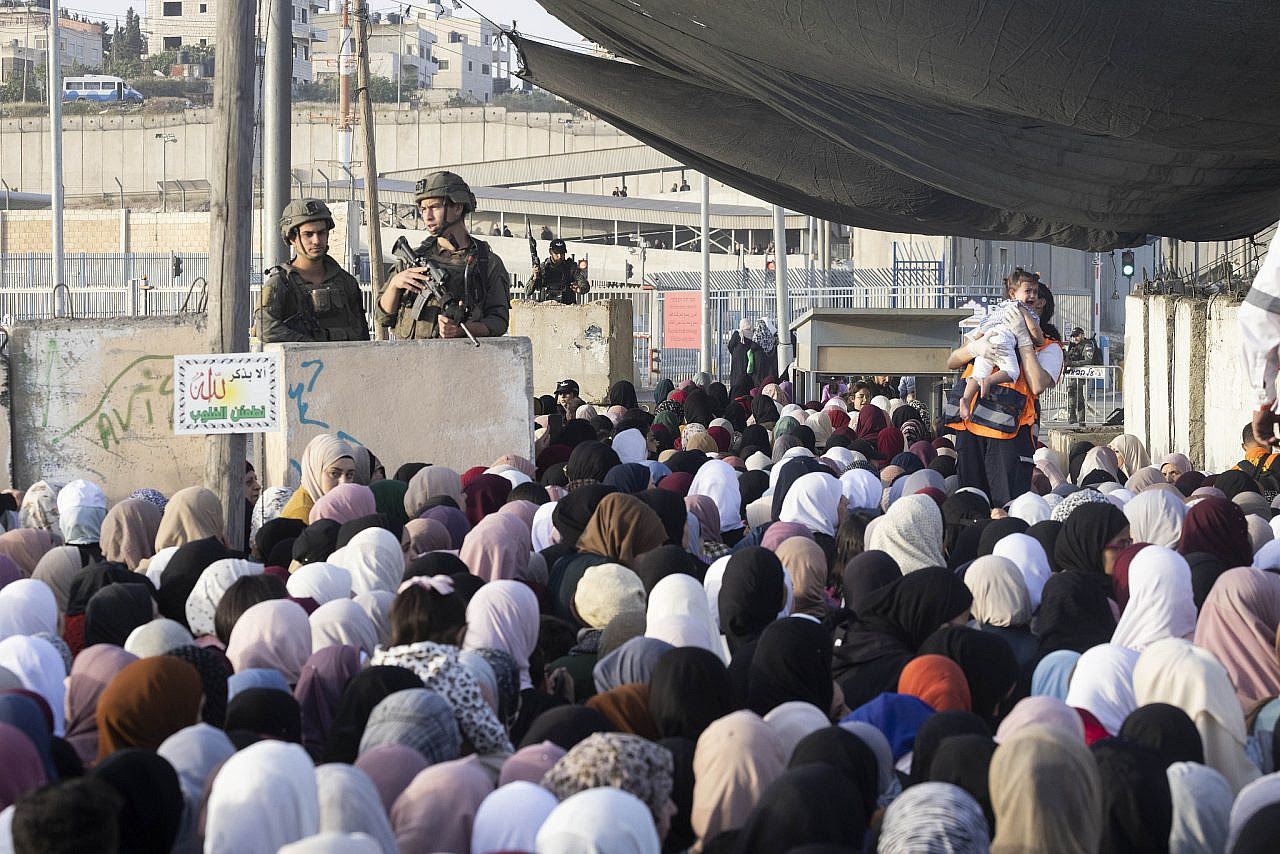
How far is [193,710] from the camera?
4141 mm

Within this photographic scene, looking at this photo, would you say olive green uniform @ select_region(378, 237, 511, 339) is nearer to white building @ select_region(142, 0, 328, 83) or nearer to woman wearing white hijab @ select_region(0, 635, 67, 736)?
woman wearing white hijab @ select_region(0, 635, 67, 736)

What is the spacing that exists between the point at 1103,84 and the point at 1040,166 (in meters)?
1.35

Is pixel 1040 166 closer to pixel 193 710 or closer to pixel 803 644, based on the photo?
pixel 803 644

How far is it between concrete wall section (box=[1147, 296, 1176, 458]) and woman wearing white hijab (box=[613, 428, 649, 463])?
3.33 meters

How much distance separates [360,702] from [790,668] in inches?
44.6

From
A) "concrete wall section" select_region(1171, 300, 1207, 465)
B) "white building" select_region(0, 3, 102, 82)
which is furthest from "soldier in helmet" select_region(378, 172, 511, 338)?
"white building" select_region(0, 3, 102, 82)

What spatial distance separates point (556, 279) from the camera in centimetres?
1755

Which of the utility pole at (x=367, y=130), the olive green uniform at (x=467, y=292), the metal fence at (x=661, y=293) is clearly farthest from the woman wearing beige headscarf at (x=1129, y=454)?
the metal fence at (x=661, y=293)

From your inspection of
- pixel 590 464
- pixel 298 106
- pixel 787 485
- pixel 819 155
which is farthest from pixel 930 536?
pixel 298 106

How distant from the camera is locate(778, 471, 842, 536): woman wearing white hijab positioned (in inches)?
279

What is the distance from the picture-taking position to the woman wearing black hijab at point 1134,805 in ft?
11.2

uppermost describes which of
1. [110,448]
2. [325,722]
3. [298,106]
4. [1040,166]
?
[298,106]

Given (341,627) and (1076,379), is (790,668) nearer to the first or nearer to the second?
(341,627)

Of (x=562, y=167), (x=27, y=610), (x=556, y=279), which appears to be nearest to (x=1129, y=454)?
(x=27, y=610)
